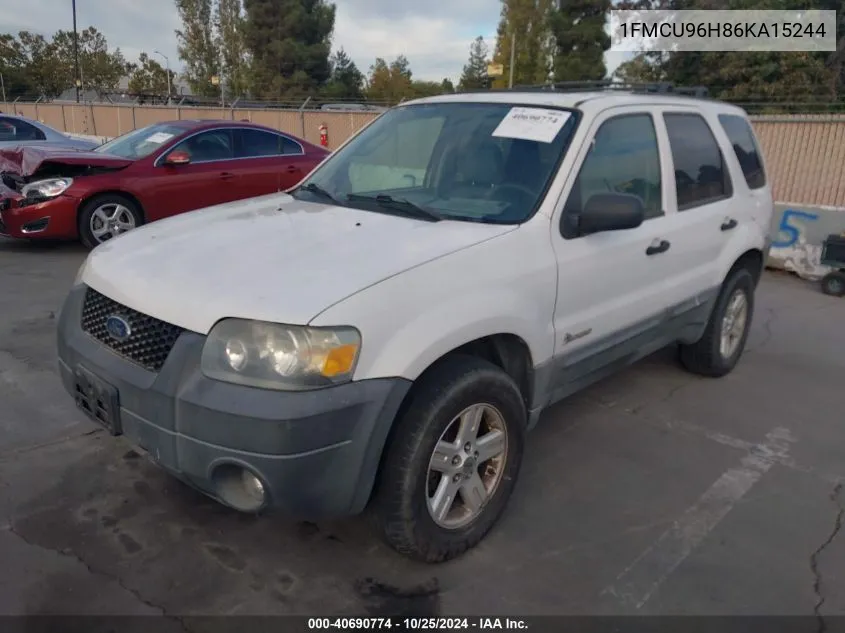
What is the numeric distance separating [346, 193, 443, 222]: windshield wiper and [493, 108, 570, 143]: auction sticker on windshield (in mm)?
613

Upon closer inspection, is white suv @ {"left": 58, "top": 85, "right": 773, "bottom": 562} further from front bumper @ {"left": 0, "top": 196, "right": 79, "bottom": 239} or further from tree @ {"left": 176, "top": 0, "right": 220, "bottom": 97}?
tree @ {"left": 176, "top": 0, "right": 220, "bottom": 97}

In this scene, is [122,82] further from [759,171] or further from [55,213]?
[759,171]

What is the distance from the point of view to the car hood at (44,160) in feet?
25.7

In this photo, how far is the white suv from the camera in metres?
2.38

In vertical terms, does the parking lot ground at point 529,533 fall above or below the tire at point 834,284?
below

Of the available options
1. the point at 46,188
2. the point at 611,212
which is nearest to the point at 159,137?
the point at 46,188

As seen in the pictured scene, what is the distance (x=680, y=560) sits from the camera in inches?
120

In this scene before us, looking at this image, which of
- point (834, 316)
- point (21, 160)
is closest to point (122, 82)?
point (21, 160)

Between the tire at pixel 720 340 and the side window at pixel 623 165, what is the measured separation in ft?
4.14

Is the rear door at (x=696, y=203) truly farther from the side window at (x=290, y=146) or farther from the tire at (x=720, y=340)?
the side window at (x=290, y=146)

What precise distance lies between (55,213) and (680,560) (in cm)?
735

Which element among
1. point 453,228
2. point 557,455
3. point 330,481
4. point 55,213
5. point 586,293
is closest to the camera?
point 330,481

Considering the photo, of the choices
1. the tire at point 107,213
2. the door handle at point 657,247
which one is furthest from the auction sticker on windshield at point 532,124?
the tire at point 107,213

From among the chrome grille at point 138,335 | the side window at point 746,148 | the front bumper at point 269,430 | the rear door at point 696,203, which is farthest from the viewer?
the side window at point 746,148
